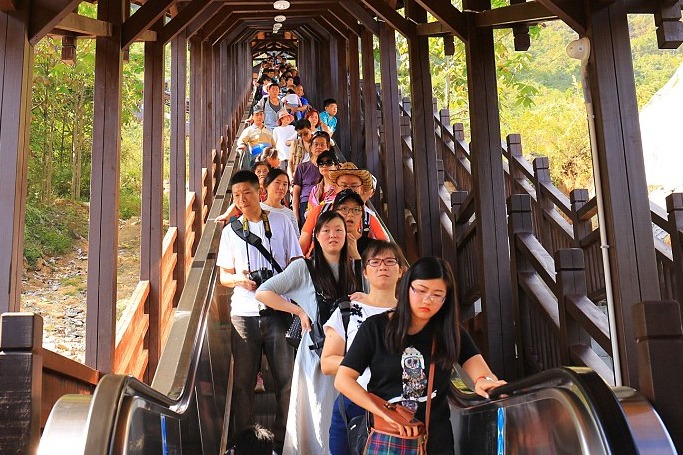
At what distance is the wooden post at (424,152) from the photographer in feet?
23.4

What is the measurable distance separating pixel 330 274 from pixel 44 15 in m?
2.21

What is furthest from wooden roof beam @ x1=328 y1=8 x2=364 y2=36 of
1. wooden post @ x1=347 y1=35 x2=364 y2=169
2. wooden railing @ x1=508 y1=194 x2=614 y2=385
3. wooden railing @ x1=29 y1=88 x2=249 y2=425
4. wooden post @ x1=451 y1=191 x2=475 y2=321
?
wooden railing @ x1=508 y1=194 x2=614 y2=385

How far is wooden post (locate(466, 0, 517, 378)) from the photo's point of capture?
5.21 metres

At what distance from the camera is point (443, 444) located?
9.26ft

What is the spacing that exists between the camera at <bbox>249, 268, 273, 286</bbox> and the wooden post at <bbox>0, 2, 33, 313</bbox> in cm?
138

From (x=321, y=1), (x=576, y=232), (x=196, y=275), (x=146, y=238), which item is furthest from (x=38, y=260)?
(x=576, y=232)

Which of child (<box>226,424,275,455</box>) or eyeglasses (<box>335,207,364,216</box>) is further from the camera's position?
eyeglasses (<box>335,207,364,216</box>)

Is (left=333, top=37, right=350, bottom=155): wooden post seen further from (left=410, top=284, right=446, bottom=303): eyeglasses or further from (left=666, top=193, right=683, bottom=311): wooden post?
(left=410, top=284, right=446, bottom=303): eyeglasses

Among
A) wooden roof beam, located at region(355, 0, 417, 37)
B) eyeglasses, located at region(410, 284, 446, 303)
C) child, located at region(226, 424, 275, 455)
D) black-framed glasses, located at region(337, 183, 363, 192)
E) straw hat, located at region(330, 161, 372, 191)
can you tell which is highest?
wooden roof beam, located at region(355, 0, 417, 37)

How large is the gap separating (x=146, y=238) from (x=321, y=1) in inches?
244

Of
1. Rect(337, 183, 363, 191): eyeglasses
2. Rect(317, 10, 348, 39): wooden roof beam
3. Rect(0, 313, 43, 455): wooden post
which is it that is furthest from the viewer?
Rect(317, 10, 348, 39): wooden roof beam

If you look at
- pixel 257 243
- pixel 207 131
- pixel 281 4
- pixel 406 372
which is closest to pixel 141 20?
pixel 257 243

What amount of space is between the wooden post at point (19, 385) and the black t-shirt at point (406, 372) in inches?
45.0

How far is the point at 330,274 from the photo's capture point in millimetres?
4133
